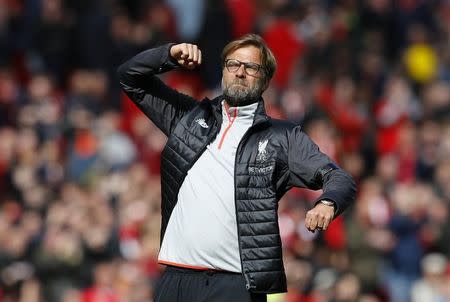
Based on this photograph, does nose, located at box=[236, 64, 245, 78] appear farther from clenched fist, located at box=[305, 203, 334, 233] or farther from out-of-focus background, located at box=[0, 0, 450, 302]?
out-of-focus background, located at box=[0, 0, 450, 302]

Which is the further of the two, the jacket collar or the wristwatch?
the jacket collar

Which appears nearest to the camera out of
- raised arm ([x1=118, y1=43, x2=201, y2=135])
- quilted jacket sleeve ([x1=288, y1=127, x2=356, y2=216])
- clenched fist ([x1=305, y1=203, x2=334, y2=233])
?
clenched fist ([x1=305, y1=203, x2=334, y2=233])

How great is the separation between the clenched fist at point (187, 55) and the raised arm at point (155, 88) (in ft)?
0.17

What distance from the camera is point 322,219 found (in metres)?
5.36

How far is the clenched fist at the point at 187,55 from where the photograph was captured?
584 centimetres

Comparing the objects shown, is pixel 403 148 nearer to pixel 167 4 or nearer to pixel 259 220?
pixel 167 4

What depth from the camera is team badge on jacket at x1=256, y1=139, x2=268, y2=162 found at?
5.85 m

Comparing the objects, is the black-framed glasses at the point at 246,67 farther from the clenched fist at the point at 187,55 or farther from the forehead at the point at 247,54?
the clenched fist at the point at 187,55

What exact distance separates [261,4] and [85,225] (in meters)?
6.01

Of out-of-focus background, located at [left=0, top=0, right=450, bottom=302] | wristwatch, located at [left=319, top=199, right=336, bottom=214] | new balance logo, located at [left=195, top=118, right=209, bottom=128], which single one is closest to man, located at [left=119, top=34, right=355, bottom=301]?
new balance logo, located at [left=195, top=118, right=209, bottom=128]

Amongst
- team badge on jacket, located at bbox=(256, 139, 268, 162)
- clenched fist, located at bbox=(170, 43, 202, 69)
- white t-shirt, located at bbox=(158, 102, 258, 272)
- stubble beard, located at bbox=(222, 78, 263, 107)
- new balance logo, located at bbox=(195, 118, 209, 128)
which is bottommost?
white t-shirt, located at bbox=(158, 102, 258, 272)

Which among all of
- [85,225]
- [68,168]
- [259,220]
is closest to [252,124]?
[259,220]

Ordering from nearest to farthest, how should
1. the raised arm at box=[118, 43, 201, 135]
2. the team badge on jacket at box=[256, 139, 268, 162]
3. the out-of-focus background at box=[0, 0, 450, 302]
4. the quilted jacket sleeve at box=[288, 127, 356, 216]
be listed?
the quilted jacket sleeve at box=[288, 127, 356, 216] → the team badge on jacket at box=[256, 139, 268, 162] → the raised arm at box=[118, 43, 201, 135] → the out-of-focus background at box=[0, 0, 450, 302]

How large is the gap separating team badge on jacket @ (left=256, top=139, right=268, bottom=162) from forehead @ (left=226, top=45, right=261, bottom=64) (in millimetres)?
384
